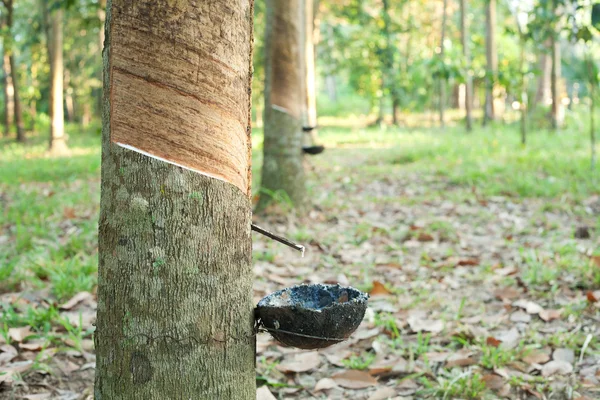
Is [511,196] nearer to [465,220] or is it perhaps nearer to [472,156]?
[465,220]

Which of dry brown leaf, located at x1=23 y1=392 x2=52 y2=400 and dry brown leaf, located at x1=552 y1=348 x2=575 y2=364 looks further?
dry brown leaf, located at x1=552 y1=348 x2=575 y2=364

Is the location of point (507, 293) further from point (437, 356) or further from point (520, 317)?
point (437, 356)

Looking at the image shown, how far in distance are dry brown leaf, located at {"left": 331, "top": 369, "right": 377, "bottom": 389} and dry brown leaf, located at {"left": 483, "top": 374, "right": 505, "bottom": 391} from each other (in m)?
0.42

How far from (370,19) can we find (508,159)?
8.89 metres

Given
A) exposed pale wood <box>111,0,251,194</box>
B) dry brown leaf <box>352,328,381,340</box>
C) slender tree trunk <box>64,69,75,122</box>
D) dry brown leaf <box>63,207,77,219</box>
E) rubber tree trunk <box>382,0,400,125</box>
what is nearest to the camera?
exposed pale wood <box>111,0,251,194</box>

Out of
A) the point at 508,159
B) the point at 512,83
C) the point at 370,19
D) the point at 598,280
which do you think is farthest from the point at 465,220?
the point at 370,19

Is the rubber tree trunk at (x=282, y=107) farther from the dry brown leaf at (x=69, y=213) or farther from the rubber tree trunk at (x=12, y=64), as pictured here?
the rubber tree trunk at (x=12, y=64)

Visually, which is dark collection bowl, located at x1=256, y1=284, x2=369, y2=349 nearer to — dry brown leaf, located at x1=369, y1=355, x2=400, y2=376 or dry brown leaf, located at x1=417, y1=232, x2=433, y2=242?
dry brown leaf, located at x1=369, y1=355, x2=400, y2=376

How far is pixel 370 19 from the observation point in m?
15.2

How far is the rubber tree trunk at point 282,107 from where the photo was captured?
4750 millimetres

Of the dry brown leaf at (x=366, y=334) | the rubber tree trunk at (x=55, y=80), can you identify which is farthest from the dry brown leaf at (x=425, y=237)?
the rubber tree trunk at (x=55, y=80)

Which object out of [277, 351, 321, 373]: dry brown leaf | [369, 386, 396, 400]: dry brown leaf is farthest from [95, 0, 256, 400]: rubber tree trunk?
[277, 351, 321, 373]: dry brown leaf

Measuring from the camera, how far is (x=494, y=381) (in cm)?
219

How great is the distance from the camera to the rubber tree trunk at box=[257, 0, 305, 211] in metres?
4.75
